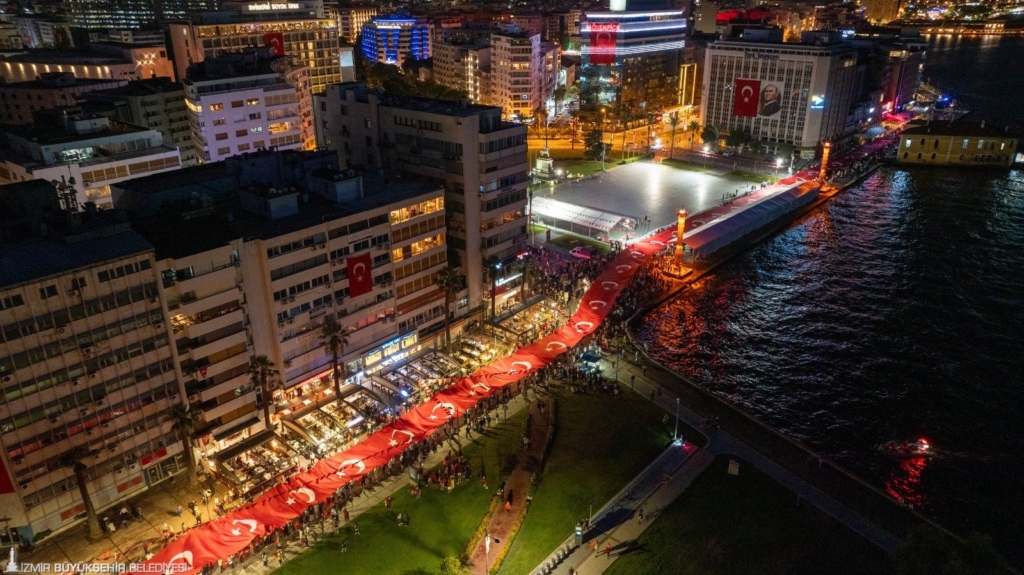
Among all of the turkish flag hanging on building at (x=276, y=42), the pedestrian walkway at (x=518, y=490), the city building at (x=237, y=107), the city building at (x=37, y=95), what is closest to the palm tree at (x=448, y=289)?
the pedestrian walkway at (x=518, y=490)

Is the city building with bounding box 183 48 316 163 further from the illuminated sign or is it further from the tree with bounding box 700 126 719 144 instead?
the tree with bounding box 700 126 719 144

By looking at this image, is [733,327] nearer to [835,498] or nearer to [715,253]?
[715,253]

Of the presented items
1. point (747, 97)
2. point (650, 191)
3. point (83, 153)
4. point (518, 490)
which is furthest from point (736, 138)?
point (83, 153)

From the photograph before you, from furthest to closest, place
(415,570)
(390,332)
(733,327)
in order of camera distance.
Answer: (733,327)
(390,332)
(415,570)

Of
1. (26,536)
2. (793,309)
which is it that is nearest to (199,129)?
(26,536)

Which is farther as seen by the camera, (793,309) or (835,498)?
(793,309)

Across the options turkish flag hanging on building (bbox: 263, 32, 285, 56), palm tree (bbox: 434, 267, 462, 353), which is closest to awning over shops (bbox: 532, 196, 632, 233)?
palm tree (bbox: 434, 267, 462, 353)
